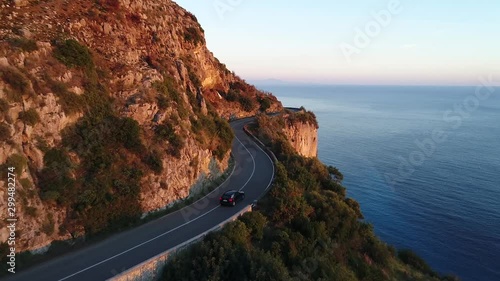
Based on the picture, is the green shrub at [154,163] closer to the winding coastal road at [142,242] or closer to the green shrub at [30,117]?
the winding coastal road at [142,242]

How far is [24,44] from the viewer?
2059 cm

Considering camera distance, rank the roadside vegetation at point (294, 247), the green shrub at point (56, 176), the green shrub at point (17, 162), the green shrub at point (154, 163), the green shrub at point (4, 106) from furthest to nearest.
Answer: the green shrub at point (154, 163) → the green shrub at point (56, 176) → the green shrub at point (4, 106) → the green shrub at point (17, 162) → the roadside vegetation at point (294, 247)

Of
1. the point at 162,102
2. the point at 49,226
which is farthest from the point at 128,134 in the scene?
the point at 49,226

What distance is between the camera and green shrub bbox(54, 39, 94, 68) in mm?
22250

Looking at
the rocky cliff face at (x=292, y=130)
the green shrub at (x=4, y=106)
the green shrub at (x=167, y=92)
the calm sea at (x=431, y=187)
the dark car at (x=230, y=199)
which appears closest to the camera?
the green shrub at (x=4, y=106)

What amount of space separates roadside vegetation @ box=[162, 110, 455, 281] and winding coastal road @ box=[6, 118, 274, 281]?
133 centimetres

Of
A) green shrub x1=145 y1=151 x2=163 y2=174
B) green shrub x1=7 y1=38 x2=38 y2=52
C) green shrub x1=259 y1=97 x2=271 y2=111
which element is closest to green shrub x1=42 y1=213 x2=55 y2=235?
green shrub x1=145 y1=151 x2=163 y2=174

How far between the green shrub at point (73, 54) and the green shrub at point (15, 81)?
12.0 ft

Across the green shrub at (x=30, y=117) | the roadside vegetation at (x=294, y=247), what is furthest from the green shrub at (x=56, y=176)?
the roadside vegetation at (x=294, y=247)

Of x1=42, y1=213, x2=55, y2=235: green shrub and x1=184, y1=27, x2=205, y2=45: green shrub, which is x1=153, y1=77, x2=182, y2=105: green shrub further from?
x1=184, y1=27, x2=205, y2=45: green shrub

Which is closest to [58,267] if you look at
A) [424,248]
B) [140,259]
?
[140,259]

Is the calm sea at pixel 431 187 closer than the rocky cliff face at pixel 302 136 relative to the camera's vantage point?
Yes

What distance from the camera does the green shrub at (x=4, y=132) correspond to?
1667 cm

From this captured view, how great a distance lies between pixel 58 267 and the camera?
51.2ft
